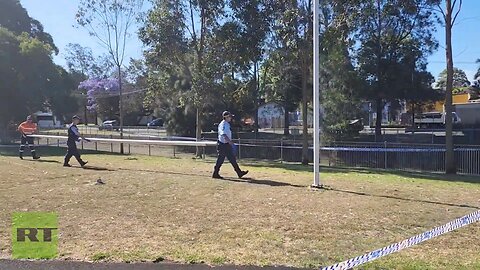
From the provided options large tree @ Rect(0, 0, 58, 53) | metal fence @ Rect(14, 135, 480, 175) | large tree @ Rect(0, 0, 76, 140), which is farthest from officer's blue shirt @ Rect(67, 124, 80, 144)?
large tree @ Rect(0, 0, 58, 53)

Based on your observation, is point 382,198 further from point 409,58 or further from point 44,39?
point 44,39

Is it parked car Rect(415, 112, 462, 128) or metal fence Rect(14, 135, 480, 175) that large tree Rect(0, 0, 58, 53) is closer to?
metal fence Rect(14, 135, 480, 175)

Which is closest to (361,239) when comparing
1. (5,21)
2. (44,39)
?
(5,21)

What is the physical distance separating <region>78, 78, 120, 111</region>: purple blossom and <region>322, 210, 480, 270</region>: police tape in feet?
239

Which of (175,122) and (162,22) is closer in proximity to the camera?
(162,22)

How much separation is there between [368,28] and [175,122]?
58.3 feet

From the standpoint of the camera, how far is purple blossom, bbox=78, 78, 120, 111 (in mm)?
77062

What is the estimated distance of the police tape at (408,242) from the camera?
5.01m

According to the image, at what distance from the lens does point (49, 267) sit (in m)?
5.57

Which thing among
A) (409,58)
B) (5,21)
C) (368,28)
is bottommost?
(409,58)

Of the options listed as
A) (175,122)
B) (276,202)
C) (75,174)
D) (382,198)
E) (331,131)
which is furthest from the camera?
(175,122)

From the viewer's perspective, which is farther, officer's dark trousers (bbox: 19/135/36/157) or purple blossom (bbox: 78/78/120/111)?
purple blossom (bbox: 78/78/120/111)

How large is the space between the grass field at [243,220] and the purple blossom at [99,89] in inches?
2627

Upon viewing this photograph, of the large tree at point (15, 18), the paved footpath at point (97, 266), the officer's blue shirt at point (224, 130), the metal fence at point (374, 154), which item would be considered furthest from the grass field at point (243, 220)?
the large tree at point (15, 18)
